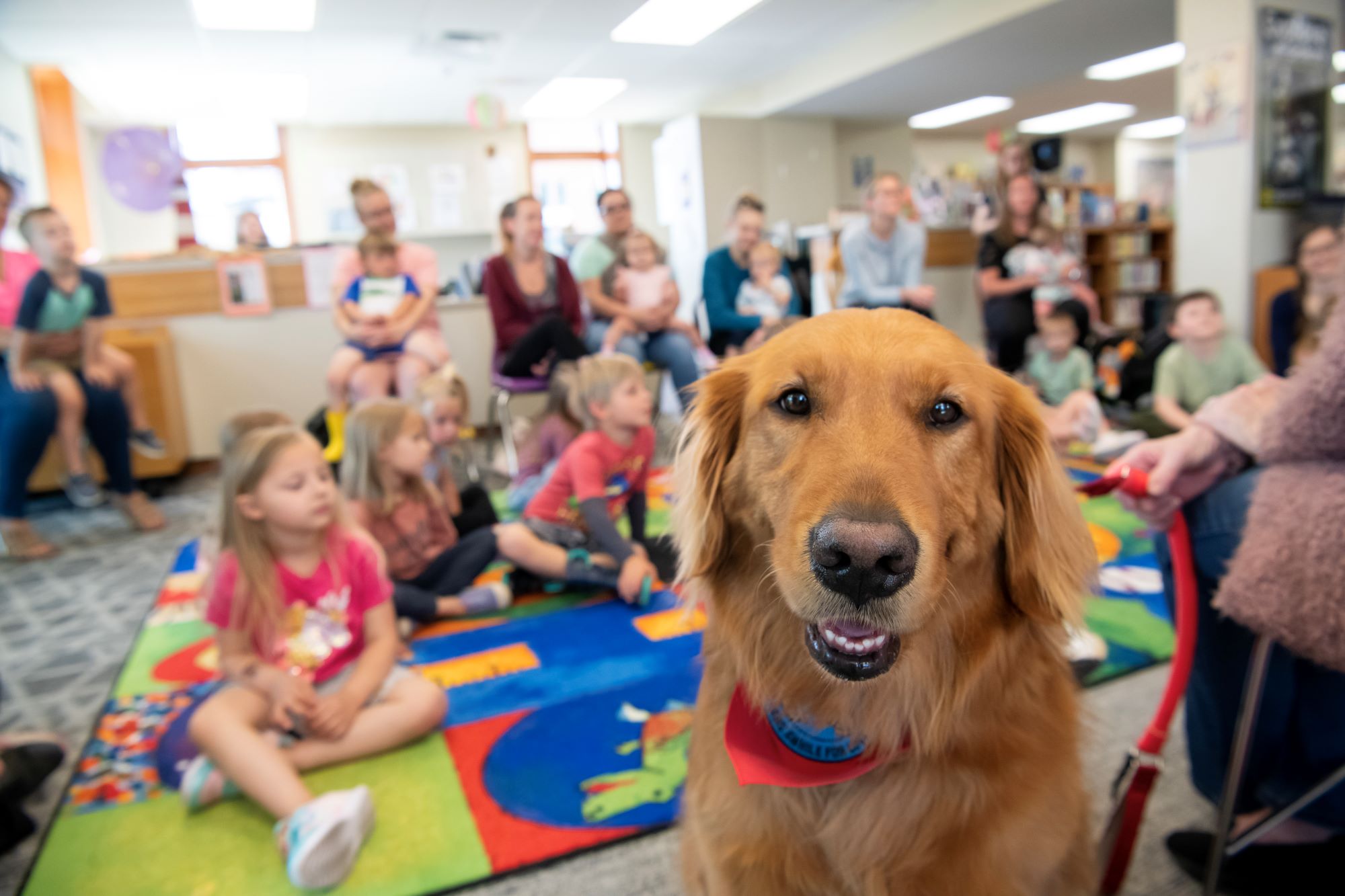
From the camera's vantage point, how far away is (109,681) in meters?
2.45

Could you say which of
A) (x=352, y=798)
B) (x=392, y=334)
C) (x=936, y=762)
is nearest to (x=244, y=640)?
(x=352, y=798)

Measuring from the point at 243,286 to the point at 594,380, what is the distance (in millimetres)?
3993

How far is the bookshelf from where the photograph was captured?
1097 cm

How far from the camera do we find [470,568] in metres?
2.86

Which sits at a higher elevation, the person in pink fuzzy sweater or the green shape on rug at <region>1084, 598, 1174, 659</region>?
the person in pink fuzzy sweater

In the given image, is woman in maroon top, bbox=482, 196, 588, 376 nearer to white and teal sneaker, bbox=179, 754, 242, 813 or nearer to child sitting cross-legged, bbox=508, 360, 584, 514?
child sitting cross-legged, bbox=508, 360, 584, 514

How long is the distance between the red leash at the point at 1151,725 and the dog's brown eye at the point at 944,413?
11.8 inches

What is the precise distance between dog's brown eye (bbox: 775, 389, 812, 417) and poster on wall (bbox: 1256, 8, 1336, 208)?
552 centimetres

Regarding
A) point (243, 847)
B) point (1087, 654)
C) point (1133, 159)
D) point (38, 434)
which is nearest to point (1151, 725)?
point (1087, 654)

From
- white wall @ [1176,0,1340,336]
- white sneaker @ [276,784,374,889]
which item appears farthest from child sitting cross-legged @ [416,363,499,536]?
white wall @ [1176,0,1340,336]

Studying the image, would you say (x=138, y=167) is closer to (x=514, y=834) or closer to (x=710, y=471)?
(x=514, y=834)

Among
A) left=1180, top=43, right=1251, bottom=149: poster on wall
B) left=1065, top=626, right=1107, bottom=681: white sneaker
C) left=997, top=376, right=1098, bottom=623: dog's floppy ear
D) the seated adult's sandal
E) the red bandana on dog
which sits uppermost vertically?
left=1180, top=43, right=1251, bottom=149: poster on wall

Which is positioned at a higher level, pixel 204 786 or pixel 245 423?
pixel 245 423

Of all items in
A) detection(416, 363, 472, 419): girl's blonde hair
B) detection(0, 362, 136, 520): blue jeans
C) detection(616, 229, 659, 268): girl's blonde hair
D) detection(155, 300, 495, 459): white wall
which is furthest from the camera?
detection(155, 300, 495, 459): white wall
